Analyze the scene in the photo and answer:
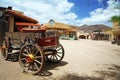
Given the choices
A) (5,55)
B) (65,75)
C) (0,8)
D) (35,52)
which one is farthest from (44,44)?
(0,8)

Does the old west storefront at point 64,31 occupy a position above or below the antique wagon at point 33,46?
above

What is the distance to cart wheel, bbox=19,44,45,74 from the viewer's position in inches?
290

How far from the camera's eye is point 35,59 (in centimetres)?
750

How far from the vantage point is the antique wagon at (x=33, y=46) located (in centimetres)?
742

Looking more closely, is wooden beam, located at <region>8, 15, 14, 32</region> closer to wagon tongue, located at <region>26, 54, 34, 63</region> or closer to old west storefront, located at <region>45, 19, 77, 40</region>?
wagon tongue, located at <region>26, 54, 34, 63</region>

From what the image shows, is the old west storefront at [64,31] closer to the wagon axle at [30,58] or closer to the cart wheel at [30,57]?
the cart wheel at [30,57]

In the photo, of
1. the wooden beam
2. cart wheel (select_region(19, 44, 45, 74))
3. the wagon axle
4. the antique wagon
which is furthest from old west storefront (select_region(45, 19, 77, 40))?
the wagon axle

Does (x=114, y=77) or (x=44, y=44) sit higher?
(x=44, y=44)

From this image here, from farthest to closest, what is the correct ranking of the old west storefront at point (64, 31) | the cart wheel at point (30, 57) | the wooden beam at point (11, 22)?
the old west storefront at point (64, 31) → the wooden beam at point (11, 22) → the cart wheel at point (30, 57)

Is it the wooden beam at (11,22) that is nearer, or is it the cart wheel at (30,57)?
the cart wheel at (30,57)

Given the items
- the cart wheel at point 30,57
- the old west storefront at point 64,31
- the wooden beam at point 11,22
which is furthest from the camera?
the old west storefront at point 64,31

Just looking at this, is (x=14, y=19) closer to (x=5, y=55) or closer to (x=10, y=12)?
(x=10, y=12)

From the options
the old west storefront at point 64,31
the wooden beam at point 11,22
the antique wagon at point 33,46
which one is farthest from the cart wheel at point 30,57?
the old west storefront at point 64,31

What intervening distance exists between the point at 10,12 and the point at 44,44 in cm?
620
